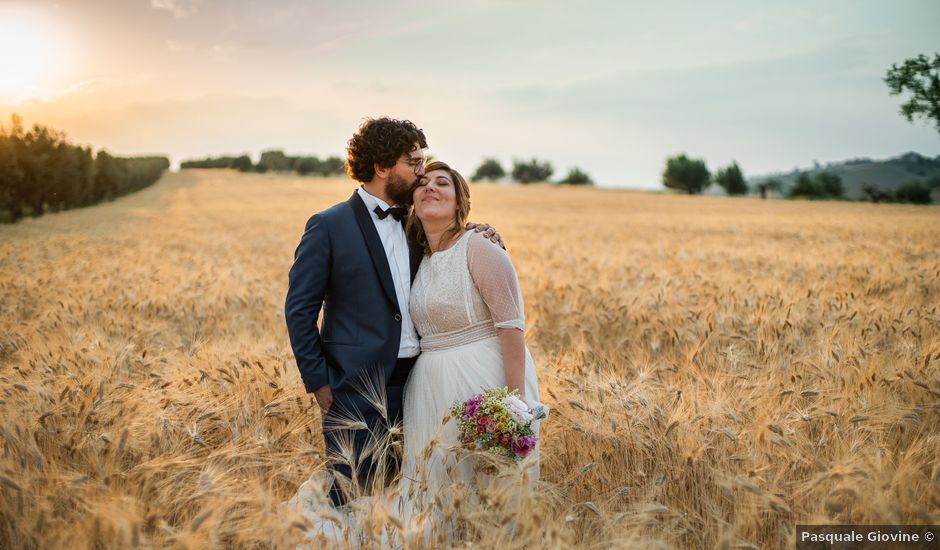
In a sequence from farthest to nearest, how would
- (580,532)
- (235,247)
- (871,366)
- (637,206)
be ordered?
1. (637,206)
2. (235,247)
3. (871,366)
4. (580,532)

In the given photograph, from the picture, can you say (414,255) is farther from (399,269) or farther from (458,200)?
(458,200)

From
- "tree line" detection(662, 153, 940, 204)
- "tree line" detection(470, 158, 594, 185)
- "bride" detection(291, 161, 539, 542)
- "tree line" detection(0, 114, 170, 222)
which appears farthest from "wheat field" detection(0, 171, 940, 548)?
"tree line" detection(470, 158, 594, 185)

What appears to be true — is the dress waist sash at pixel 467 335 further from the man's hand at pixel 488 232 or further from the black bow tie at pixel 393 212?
the black bow tie at pixel 393 212

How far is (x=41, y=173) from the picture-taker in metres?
Result: 32.9

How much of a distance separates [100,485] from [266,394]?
1313 millimetres

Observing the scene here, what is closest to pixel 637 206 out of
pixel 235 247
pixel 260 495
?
pixel 235 247

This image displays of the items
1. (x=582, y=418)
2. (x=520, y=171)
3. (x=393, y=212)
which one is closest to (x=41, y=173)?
(x=393, y=212)

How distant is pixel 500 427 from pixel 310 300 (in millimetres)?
1177

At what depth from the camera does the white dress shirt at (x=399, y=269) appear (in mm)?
3137

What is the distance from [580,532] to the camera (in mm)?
2484

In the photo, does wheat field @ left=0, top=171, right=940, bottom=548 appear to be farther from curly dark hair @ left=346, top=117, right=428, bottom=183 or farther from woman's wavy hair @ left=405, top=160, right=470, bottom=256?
curly dark hair @ left=346, top=117, right=428, bottom=183

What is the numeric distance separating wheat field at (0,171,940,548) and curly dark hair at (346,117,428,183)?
140 centimetres

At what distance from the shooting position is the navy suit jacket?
288 cm

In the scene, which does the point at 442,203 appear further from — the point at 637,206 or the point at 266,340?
the point at 637,206
